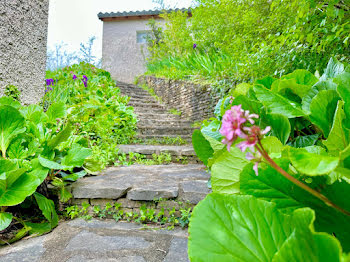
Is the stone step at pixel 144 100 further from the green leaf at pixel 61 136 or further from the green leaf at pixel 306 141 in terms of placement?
the green leaf at pixel 306 141

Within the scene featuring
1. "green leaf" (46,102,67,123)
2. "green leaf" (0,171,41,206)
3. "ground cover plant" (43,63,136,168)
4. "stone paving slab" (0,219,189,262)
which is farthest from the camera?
"ground cover plant" (43,63,136,168)

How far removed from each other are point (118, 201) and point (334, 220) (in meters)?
1.51

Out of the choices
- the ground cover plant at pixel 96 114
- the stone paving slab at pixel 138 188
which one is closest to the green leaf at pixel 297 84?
the stone paving slab at pixel 138 188

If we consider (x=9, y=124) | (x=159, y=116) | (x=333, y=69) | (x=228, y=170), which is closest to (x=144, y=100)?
(x=159, y=116)

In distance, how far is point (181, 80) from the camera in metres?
5.23

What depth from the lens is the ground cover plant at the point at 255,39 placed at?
64.2 inches

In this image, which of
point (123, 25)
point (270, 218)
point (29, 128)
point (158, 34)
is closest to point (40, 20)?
point (29, 128)

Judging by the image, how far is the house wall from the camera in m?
10.4

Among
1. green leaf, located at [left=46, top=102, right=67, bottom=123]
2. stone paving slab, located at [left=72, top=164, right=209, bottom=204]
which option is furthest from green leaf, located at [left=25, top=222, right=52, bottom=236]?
green leaf, located at [left=46, top=102, right=67, bottom=123]

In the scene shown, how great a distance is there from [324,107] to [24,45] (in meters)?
2.63

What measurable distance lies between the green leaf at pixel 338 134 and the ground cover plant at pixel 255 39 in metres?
1.15

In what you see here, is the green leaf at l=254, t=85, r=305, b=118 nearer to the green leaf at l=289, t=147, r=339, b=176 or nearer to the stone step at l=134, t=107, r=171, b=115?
the green leaf at l=289, t=147, r=339, b=176

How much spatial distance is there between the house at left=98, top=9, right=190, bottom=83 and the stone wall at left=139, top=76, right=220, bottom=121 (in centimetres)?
405

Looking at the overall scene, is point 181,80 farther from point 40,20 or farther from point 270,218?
point 270,218
